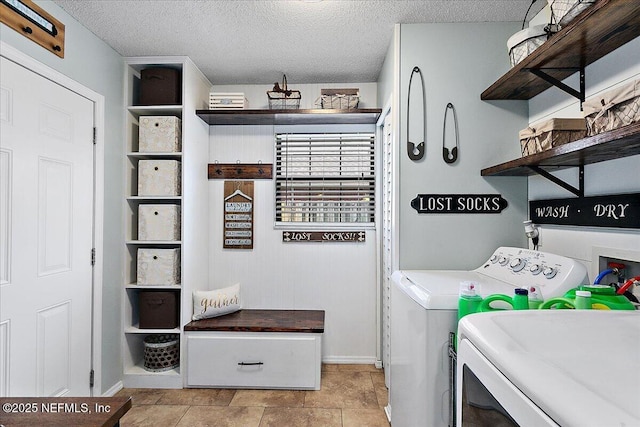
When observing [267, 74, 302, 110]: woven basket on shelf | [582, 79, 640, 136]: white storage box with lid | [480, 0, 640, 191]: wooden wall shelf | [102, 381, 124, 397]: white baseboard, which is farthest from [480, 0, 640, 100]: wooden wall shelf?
[102, 381, 124, 397]: white baseboard

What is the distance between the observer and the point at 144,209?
2928 millimetres

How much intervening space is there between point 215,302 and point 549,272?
233 cm

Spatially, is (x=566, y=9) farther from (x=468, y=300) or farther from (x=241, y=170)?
(x=241, y=170)

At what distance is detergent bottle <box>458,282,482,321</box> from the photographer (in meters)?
1.48

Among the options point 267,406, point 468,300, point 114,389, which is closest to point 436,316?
point 468,300

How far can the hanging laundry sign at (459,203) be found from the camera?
7.63 ft

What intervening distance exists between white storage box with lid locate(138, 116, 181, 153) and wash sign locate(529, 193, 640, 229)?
2440mm

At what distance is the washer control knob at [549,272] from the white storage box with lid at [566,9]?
957 mm

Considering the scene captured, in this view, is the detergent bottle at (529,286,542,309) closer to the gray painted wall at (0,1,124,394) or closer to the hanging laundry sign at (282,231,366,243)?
the hanging laundry sign at (282,231,366,243)

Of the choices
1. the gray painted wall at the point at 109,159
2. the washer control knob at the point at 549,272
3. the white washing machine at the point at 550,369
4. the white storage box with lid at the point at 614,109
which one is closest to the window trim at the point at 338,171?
the gray painted wall at the point at 109,159

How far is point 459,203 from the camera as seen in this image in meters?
2.34

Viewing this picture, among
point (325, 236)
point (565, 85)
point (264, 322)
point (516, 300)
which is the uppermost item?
point (565, 85)

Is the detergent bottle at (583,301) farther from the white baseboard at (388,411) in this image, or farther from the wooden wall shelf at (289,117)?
the wooden wall shelf at (289,117)

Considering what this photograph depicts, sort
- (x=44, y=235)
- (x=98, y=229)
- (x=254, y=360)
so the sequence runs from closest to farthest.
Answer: (x=44, y=235)
(x=98, y=229)
(x=254, y=360)
